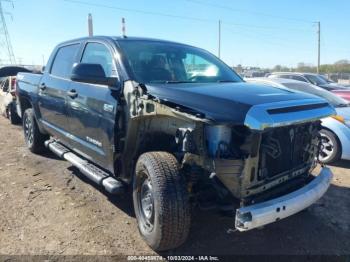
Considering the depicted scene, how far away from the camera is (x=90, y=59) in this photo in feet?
15.2

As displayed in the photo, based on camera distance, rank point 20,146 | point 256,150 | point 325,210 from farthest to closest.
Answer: point 20,146
point 325,210
point 256,150

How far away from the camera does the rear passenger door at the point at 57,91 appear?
5062mm

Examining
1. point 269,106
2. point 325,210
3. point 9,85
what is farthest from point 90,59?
point 9,85

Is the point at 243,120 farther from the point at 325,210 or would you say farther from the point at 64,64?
the point at 64,64

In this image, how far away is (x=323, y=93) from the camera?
8078 millimetres

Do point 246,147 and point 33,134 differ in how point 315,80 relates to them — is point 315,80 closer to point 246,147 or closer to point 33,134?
point 33,134

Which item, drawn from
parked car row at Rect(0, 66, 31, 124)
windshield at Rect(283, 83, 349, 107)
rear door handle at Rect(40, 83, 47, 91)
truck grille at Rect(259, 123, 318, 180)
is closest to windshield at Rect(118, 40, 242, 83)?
truck grille at Rect(259, 123, 318, 180)

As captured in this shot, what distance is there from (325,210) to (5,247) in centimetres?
354

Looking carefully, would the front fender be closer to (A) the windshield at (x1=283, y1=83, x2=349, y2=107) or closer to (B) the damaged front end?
(A) the windshield at (x1=283, y1=83, x2=349, y2=107)

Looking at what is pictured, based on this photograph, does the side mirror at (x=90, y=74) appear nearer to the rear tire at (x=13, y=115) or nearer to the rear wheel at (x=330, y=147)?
the rear wheel at (x=330, y=147)

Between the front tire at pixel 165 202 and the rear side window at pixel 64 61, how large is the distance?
2317 mm

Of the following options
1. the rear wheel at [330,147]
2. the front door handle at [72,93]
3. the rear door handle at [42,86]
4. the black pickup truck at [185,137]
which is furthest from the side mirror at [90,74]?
the rear wheel at [330,147]

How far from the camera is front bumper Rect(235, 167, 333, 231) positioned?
9.39 ft

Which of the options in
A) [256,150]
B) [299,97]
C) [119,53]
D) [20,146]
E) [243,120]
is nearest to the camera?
[243,120]
